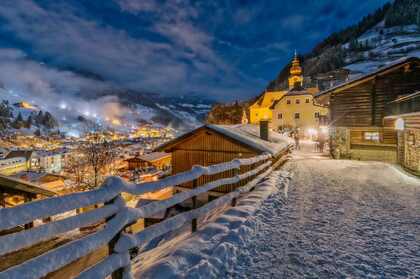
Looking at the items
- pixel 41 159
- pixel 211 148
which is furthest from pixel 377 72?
pixel 41 159

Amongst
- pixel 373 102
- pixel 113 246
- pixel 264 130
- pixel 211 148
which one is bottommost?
pixel 113 246

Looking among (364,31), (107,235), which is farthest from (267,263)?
(364,31)

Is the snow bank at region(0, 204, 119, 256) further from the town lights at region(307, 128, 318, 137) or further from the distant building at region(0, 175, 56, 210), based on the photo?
the town lights at region(307, 128, 318, 137)

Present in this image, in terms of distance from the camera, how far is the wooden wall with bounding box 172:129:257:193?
1527cm

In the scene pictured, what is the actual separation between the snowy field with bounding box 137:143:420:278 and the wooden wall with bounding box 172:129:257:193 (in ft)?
25.3

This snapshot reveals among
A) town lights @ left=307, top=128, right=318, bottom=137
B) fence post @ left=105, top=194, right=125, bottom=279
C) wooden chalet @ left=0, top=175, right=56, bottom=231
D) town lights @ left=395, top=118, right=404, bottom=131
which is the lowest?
wooden chalet @ left=0, top=175, right=56, bottom=231

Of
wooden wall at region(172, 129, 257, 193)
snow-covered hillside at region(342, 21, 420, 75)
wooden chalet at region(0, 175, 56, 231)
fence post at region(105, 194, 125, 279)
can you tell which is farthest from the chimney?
snow-covered hillside at region(342, 21, 420, 75)

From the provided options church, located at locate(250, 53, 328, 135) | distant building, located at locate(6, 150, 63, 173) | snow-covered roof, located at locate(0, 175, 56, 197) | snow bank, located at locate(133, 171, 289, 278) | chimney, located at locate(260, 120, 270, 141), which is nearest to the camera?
snow bank, located at locate(133, 171, 289, 278)

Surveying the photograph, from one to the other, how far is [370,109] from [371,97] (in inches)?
38.2

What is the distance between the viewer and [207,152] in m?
16.1

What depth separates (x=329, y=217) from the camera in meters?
5.71

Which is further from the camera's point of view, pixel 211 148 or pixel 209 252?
pixel 211 148

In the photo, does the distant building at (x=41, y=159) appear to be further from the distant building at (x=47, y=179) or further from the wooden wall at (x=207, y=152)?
the wooden wall at (x=207, y=152)

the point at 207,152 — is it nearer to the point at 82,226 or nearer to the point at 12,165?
the point at 82,226
